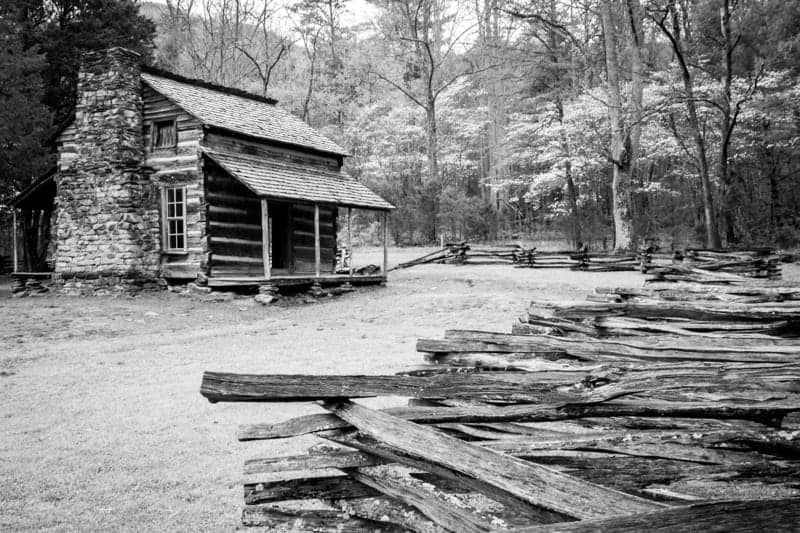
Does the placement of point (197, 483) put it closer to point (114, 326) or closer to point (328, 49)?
point (114, 326)

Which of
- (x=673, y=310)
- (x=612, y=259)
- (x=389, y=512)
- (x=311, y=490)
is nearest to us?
(x=389, y=512)

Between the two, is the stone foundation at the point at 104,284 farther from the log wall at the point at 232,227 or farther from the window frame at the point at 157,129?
the window frame at the point at 157,129

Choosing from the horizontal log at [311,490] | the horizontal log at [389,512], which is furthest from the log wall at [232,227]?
the horizontal log at [389,512]

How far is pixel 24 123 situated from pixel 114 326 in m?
12.8

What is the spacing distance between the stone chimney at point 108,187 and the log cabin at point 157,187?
3 cm

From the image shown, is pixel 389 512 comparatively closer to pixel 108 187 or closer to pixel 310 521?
pixel 310 521

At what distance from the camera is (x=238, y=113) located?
18250mm

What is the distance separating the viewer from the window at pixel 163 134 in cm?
1659

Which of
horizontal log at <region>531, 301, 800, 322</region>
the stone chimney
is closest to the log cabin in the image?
the stone chimney

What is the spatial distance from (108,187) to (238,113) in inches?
176

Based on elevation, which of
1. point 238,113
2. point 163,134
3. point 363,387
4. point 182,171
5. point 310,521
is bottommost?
point 310,521

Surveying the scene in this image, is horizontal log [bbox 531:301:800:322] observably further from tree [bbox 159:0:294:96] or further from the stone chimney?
tree [bbox 159:0:294:96]

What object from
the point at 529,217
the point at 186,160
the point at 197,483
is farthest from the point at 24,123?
the point at 529,217

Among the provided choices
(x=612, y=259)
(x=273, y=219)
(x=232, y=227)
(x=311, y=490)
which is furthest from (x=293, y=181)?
(x=311, y=490)
